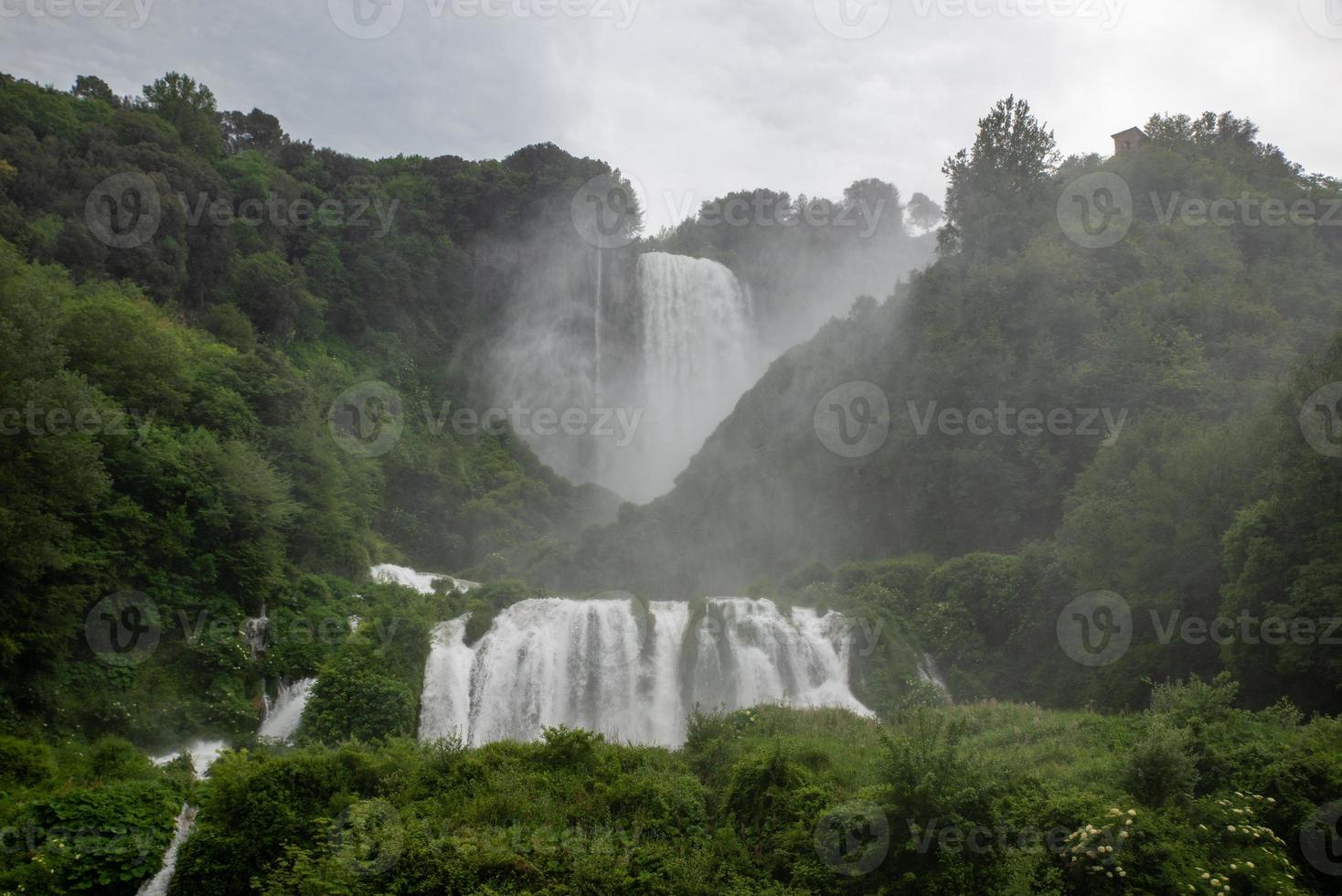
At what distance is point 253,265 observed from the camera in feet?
142

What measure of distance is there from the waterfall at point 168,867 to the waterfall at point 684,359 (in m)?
40.7

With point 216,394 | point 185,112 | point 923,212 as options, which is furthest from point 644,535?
point 923,212

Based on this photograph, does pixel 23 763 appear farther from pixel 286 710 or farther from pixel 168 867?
pixel 286 710

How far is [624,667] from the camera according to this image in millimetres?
26438

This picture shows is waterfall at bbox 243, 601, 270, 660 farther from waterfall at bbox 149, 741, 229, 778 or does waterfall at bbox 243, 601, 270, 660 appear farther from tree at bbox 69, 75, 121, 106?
tree at bbox 69, 75, 121, 106

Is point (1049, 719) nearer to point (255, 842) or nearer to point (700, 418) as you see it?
point (255, 842)

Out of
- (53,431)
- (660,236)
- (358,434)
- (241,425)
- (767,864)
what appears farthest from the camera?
(660,236)

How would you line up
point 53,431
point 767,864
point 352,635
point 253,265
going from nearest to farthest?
1. point 767,864
2. point 53,431
3. point 352,635
4. point 253,265

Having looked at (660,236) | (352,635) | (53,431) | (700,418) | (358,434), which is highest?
(660,236)

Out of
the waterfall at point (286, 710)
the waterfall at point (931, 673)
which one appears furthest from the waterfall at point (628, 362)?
the waterfall at point (286, 710)

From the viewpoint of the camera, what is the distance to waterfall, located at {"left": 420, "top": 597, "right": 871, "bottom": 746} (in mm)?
24828

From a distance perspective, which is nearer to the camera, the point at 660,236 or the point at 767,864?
the point at 767,864

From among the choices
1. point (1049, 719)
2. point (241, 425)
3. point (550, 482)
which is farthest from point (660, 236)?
point (1049, 719)

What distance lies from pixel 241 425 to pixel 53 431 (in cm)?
901
